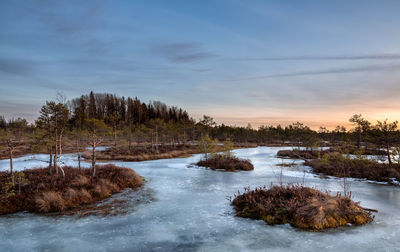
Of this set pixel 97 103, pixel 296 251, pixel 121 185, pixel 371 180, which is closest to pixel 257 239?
pixel 296 251

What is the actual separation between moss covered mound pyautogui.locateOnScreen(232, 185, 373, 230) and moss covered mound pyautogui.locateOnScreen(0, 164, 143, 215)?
7.96m

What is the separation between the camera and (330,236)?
774 centimetres

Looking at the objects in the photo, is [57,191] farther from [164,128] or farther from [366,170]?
[164,128]

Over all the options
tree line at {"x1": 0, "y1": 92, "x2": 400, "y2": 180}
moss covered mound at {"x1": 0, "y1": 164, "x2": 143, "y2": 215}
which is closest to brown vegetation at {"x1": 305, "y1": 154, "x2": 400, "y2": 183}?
tree line at {"x1": 0, "y1": 92, "x2": 400, "y2": 180}

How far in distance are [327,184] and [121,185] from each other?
48.5 feet

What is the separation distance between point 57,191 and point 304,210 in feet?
39.5

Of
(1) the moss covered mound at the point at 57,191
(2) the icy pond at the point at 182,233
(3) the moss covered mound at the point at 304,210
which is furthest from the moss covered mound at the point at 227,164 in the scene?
(3) the moss covered mound at the point at 304,210

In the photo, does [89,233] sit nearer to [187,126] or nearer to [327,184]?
[327,184]

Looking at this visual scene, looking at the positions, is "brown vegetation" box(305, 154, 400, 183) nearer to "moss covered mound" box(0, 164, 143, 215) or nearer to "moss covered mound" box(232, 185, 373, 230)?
"moss covered mound" box(232, 185, 373, 230)

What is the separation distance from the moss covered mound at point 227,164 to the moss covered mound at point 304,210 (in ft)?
44.1

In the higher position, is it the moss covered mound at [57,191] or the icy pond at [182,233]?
the moss covered mound at [57,191]

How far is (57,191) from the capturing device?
40.2 ft

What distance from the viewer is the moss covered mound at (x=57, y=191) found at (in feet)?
35.7

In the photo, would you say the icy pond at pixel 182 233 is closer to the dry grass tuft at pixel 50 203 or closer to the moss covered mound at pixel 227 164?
the dry grass tuft at pixel 50 203
